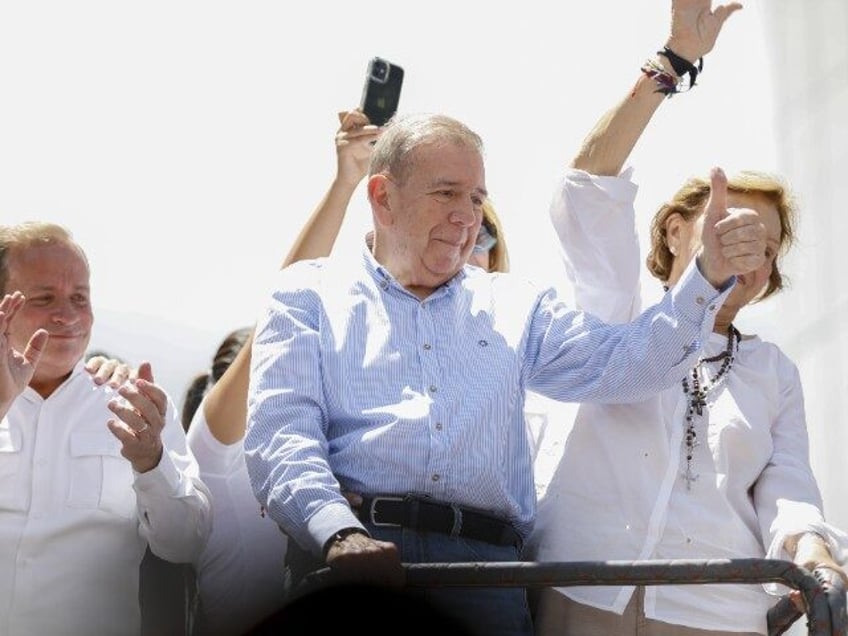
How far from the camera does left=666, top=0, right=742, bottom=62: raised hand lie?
3197mm

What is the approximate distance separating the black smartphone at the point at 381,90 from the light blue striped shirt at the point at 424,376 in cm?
71

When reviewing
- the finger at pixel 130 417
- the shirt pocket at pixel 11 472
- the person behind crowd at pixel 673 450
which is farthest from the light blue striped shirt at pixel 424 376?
the shirt pocket at pixel 11 472

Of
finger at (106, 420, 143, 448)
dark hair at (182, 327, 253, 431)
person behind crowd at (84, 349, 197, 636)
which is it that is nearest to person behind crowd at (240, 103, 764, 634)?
finger at (106, 420, 143, 448)

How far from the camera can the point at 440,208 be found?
3.11m

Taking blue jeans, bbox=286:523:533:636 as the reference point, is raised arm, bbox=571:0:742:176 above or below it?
above

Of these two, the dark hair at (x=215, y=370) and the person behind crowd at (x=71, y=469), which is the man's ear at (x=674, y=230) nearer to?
the person behind crowd at (x=71, y=469)

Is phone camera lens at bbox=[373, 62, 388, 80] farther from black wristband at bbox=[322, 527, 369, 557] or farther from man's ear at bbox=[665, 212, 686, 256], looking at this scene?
black wristband at bbox=[322, 527, 369, 557]

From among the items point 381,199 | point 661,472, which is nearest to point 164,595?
point 381,199

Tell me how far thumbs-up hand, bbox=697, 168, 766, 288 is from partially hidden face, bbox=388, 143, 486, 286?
468 millimetres

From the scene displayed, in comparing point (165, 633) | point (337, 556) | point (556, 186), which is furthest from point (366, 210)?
point (337, 556)

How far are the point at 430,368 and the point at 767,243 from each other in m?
0.75

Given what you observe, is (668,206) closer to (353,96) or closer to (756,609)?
(756,609)

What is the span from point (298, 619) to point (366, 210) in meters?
2.17

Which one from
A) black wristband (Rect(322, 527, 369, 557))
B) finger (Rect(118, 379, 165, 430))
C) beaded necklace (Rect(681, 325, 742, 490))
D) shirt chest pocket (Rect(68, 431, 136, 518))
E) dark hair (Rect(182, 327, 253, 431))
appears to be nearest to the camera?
black wristband (Rect(322, 527, 369, 557))
